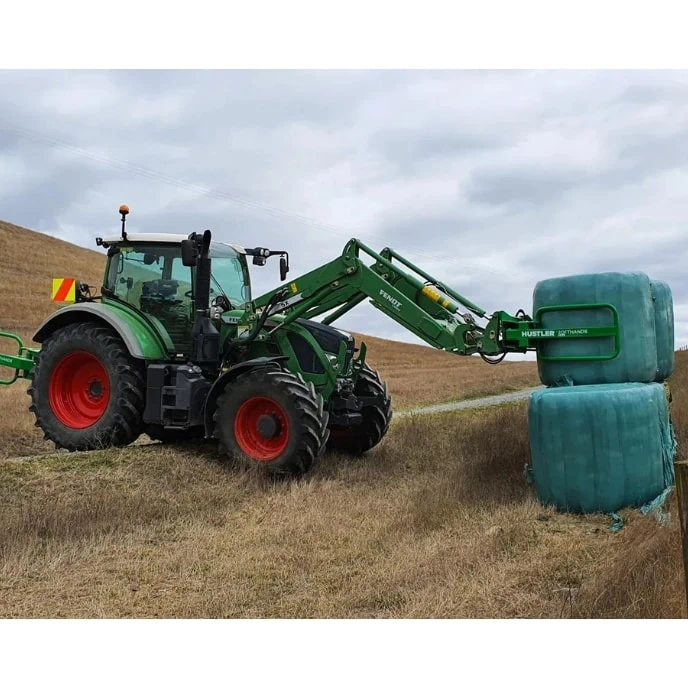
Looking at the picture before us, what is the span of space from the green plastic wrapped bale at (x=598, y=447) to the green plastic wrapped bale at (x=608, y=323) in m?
0.31

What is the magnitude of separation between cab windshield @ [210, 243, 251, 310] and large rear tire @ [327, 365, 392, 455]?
1.81 m

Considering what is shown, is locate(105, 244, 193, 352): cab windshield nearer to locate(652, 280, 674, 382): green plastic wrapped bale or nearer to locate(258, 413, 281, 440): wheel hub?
locate(258, 413, 281, 440): wheel hub

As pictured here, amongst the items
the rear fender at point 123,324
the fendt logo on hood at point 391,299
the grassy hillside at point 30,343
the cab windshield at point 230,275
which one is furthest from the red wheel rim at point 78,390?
the fendt logo on hood at point 391,299

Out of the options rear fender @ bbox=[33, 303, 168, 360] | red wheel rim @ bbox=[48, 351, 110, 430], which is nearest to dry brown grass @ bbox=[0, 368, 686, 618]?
rear fender @ bbox=[33, 303, 168, 360]

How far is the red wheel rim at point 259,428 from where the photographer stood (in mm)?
8984

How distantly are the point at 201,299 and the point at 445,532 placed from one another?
4.46 metres

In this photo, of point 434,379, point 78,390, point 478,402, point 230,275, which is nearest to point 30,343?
point 434,379

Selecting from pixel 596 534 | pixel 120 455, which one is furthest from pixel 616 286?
pixel 120 455

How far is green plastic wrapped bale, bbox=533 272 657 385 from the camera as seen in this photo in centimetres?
737

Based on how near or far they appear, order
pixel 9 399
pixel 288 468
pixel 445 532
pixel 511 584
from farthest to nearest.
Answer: pixel 9 399
pixel 288 468
pixel 445 532
pixel 511 584

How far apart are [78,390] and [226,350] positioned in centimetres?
205

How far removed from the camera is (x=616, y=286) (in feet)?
24.2

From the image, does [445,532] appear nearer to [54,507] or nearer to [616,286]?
[616,286]

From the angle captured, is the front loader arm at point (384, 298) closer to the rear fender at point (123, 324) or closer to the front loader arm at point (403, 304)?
the front loader arm at point (403, 304)
